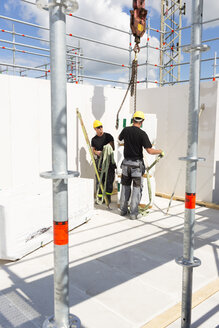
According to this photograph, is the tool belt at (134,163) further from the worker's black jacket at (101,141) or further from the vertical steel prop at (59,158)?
the vertical steel prop at (59,158)

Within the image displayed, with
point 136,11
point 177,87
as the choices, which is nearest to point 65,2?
point 136,11

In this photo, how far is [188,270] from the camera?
2.42 meters

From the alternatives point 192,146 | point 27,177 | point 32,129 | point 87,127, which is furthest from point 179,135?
point 192,146

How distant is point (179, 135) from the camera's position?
6.98m

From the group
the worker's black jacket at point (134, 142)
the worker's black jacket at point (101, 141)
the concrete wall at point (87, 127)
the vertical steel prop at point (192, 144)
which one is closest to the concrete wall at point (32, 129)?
the concrete wall at point (87, 127)

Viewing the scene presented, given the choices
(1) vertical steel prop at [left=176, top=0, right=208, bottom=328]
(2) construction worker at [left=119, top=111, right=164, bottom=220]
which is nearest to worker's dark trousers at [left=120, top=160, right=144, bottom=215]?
(2) construction worker at [left=119, top=111, right=164, bottom=220]

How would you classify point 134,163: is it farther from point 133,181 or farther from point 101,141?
point 101,141

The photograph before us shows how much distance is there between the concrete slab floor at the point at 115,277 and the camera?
2723 mm

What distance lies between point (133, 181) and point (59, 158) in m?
3.97

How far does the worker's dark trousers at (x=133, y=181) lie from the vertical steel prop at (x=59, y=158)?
371 centimetres

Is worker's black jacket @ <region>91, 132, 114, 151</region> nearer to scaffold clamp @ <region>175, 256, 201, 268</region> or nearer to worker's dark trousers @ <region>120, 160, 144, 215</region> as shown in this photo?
worker's dark trousers @ <region>120, 160, 144, 215</region>

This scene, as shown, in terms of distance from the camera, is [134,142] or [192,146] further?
[134,142]

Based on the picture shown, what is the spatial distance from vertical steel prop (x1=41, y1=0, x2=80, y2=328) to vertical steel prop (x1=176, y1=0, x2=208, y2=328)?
3.19 ft

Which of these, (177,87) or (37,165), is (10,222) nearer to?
(37,165)
